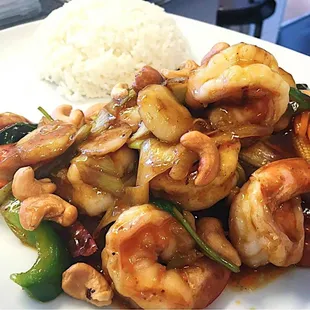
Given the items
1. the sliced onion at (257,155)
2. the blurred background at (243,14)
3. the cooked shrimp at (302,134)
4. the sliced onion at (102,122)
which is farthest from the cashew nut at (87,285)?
the blurred background at (243,14)

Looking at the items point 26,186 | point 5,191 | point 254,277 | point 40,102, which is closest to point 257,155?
point 254,277

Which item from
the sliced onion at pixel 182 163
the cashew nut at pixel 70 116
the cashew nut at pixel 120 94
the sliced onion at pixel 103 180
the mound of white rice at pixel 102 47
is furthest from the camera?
the mound of white rice at pixel 102 47

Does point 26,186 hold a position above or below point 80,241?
above

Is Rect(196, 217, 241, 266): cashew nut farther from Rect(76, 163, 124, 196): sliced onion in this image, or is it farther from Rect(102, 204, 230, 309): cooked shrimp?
Rect(76, 163, 124, 196): sliced onion

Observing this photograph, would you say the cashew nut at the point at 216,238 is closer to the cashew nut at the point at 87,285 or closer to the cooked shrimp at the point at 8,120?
the cashew nut at the point at 87,285

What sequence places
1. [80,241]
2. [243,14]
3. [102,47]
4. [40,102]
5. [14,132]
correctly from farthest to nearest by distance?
[243,14] → [102,47] → [40,102] → [14,132] → [80,241]

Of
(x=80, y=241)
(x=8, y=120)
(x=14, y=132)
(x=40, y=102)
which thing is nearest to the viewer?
(x=80, y=241)

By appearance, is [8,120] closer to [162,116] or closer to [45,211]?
[45,211]

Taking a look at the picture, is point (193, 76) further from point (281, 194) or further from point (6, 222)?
point (6, 222)
